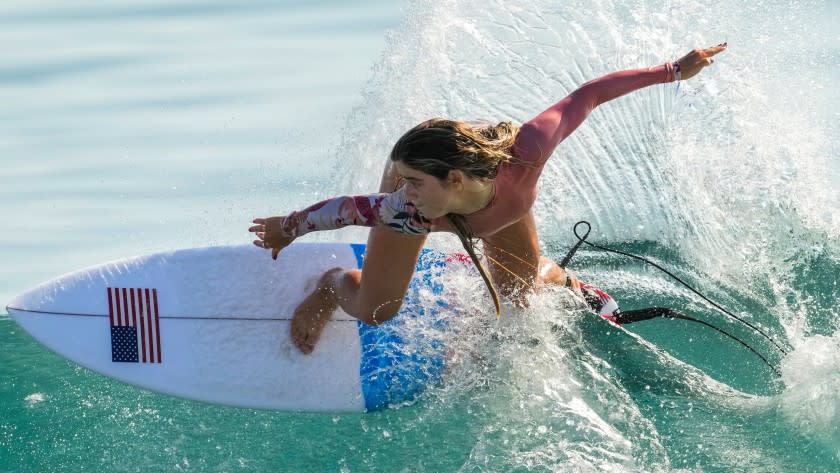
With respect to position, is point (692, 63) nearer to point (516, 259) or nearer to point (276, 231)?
point (516, 259)

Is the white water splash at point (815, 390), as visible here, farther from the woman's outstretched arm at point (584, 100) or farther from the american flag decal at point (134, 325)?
the american flag decal at point (134, 325)

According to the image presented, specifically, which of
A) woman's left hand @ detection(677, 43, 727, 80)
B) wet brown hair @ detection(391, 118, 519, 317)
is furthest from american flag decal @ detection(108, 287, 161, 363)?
woman's left hand @ detection(677, 43, 727, 80)

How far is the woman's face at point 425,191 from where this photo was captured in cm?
320

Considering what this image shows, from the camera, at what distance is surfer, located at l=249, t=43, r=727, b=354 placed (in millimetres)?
3188

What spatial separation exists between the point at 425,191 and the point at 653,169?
9.23 feet

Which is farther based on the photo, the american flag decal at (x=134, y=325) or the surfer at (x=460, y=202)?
the american flag decal at (x=134, y=325)

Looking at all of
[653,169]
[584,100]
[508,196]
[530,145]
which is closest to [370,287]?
[508,196]

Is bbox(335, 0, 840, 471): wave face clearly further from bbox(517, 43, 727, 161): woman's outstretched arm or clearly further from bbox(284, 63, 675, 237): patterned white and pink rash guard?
bbox(517, 43, 727, 161): woman's outstretched arm

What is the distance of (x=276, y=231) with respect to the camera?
3.61 meters

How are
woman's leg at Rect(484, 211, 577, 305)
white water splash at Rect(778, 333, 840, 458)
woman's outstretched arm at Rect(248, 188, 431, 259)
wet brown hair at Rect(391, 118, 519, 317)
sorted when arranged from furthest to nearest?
woman's leg at Rect(484, 211, 577, 305) < white water splash at Rect(778, 333, 840, 458) < woman's outstretched arm at Rect(248, 188, 431, 259) < wet brown hair at Rect(391, 118, 519, 317)

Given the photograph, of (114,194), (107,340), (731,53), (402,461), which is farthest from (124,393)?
(731,53)

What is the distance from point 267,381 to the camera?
13.9 ft

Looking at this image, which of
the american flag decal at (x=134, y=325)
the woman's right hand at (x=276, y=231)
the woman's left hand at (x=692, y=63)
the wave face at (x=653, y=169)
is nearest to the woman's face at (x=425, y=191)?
the woman's right hand at (x=276, y=231)

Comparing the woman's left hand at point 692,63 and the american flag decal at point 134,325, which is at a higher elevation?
the woman's left hand at point 692,63
